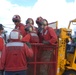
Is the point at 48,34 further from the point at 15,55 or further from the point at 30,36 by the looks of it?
the point at 15,55

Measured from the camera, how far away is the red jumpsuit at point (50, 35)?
384 inches

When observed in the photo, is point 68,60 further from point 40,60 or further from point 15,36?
point 15,36

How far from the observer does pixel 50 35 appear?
992 centimetres

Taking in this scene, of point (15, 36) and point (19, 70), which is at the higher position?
point (15, 36)

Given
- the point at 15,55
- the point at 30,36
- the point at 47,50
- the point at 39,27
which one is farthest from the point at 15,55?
the point at 39,27

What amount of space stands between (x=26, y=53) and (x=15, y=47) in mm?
320

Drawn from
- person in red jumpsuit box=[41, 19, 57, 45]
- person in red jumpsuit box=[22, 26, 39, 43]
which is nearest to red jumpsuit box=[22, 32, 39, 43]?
person in red jumpsuit box=[22, 26, 39, 43]

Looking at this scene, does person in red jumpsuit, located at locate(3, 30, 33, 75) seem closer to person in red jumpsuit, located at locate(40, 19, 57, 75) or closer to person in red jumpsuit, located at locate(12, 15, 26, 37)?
person in red jumpsuit, located at locate(40, 19, 57, 75)

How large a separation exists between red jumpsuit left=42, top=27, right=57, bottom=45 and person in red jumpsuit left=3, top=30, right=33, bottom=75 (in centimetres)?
136

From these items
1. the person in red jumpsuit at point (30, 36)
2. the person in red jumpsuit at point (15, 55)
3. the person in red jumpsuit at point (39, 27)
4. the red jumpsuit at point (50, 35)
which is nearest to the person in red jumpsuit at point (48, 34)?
the red jumpsuit at point (50, 35)

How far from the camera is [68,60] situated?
38.0 ft

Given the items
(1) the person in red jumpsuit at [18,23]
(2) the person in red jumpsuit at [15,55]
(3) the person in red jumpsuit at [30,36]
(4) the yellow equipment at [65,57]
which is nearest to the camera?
(2) the person in red jumpsuit at [15,55]

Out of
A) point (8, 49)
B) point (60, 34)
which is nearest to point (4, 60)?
point (8, 49)

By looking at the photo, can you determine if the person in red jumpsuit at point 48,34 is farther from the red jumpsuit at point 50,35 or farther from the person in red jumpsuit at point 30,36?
the person in red jumpsuit at point 30,36
